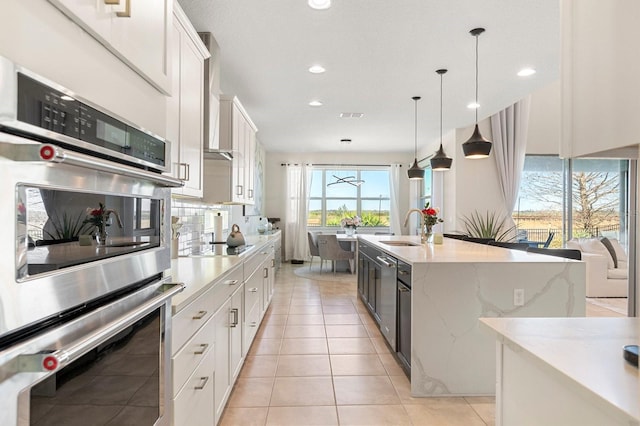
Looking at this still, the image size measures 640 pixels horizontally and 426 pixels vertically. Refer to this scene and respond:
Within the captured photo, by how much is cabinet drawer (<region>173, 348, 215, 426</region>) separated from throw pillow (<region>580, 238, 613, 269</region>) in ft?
19.4

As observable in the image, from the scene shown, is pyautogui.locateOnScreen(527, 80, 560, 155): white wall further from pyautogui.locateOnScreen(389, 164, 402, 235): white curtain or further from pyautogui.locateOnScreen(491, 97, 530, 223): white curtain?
pyautogui.locateOnScreen(389, 164, 402, 235): white curtain

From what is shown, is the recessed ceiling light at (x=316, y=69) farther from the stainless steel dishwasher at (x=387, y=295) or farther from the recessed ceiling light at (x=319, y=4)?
the stainless steel dishwasher at (x=387, y=295)

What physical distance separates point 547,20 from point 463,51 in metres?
0.72

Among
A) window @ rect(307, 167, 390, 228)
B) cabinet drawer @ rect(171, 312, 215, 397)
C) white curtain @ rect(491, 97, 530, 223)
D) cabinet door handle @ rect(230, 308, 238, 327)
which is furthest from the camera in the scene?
window @ rect(307, 167, 390, 228)

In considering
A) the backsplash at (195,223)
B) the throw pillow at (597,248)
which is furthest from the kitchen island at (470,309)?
the throw pillow at (597,248)

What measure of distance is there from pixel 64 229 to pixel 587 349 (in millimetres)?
1188

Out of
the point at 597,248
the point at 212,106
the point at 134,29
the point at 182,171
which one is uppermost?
the point at 212,106

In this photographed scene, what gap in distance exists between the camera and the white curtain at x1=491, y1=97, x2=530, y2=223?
634 cm

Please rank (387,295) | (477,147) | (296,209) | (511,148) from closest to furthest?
(387,295), (477,147), (511,148), (296,209)

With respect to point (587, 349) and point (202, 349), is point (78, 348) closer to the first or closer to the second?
point (202, 349)

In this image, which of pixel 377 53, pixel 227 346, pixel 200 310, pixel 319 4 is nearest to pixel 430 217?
pixel 377 53

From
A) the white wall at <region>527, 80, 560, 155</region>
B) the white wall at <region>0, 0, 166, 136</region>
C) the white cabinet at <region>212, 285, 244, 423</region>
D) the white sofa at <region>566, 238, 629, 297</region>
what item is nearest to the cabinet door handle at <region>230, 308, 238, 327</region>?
the white cabinet at <region>212, 285, 244, 423</region>

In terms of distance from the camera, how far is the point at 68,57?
0.81 meters

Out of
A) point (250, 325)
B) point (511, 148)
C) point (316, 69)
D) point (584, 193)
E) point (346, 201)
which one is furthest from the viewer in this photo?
point (346, 201)
